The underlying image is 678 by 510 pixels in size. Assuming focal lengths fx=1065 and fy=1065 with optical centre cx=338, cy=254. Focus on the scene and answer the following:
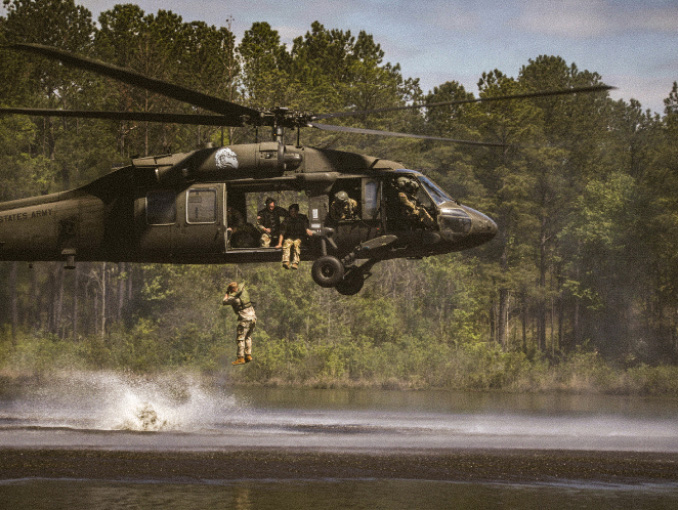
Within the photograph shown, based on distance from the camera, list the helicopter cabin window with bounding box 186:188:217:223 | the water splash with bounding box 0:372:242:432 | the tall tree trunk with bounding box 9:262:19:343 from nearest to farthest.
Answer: the helicopter cabin window with bounding box 186:188:217:223
the water splash with bounding box 0:372:242:432
the tall tree trunk with bounding box 9:262:19:343

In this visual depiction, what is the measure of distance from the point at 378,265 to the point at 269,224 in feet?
155

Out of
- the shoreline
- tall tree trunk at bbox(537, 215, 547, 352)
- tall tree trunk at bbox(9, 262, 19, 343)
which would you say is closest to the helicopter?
the shoreline

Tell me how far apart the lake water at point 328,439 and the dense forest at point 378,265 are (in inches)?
484

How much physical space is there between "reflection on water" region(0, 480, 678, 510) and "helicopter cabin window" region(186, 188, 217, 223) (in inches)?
280

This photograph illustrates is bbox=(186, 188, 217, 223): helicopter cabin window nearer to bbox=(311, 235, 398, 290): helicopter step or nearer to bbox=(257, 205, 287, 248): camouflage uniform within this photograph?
bbox=(257, 205, 287, 248): camouflage uniform

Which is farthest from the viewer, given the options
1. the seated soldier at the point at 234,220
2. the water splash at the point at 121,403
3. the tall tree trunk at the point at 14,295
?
the tall tree trunk at the point at 14,295

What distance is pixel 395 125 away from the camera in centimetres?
8575

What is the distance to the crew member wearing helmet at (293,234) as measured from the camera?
28641mm

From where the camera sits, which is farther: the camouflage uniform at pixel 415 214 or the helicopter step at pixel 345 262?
the camouflage uniform at pixel 415 214

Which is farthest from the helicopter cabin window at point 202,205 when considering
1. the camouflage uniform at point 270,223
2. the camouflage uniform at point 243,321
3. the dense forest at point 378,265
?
the dense forest at point 378,265

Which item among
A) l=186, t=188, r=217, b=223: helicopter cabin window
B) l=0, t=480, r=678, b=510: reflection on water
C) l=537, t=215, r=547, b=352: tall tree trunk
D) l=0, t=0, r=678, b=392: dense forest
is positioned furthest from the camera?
l=537, t=215, r=547, b=352: tall tree trunk

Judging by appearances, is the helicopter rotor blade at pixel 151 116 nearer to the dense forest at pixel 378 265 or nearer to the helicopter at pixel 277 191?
the helicopter at pixel 277 191

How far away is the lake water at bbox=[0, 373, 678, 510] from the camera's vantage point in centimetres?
2648

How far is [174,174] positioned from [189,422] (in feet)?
47.9
